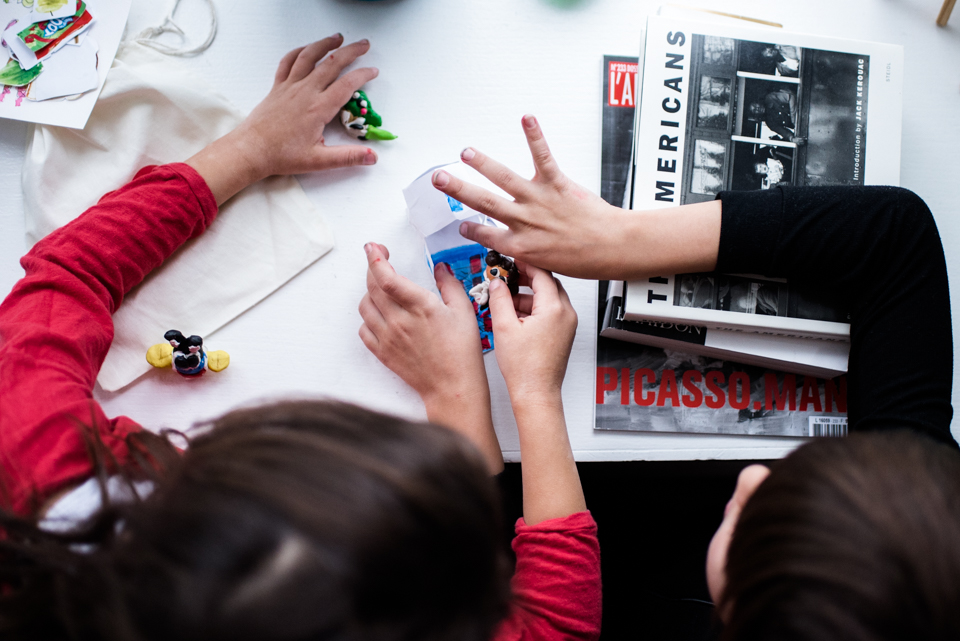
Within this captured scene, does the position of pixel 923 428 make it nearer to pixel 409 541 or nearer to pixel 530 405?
pixel 530 405

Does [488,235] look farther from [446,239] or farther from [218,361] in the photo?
[218,361]

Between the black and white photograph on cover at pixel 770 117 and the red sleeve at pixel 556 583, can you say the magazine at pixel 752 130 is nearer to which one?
the black and white photograph on cover at pixel 770 117

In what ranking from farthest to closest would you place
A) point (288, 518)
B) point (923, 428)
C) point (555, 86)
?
point (555, 86), point (923, 428), point (288, 518)

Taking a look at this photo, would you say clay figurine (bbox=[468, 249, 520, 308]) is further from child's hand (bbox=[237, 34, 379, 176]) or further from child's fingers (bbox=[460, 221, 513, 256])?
child's hand (bbox=[237, 34, 379, 176])

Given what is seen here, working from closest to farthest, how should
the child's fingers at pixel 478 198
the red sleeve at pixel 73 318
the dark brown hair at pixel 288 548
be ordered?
1. the dark brown hair at pixel 288 548
2. the red sleeve at pixel 73 318
3. the child's fingers at pixel 478 198

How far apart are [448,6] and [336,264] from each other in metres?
0.31

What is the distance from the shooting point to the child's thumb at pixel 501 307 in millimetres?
540

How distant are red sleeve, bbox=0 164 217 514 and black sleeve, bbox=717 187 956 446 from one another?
1.73 ft

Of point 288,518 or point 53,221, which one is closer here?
point 288,518

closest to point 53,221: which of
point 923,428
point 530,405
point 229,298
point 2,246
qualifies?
point 2,246

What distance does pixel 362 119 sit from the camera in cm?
59

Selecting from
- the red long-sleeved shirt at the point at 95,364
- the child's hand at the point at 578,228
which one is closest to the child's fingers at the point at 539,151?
the child's hand at the point at 578,228

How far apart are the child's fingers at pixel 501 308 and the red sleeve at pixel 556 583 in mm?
181

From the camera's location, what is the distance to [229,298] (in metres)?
0.56
